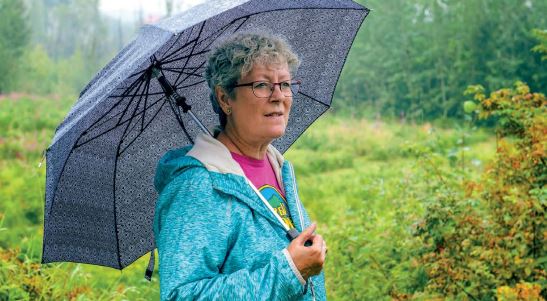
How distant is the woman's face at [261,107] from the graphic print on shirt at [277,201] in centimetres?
14

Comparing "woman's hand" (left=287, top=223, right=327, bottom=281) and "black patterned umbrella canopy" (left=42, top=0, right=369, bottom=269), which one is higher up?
"black patterned umbrella canopy" (left=42, top=0, right=369, bottom=269)

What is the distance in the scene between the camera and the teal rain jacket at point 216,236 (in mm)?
1584

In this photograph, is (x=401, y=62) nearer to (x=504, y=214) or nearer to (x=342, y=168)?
(x=342, y=168)

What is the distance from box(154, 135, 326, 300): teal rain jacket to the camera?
5.20 feet

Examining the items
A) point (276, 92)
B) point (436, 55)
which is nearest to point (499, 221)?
point (276, 92)

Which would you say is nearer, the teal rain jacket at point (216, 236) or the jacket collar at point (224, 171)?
the teal rain jacket at point (216, 236)

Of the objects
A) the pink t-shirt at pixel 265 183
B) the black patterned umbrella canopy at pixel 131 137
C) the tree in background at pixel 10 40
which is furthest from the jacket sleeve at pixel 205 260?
the tree in background at pixel 10 40

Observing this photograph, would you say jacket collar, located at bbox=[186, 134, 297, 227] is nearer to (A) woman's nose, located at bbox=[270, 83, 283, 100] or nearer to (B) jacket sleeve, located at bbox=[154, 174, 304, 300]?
(B) jacket sleeve, located at bbox=[154, 174, 304, 300]

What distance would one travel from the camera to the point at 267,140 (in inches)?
74.0

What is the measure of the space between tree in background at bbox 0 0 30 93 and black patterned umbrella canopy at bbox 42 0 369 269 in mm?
23084

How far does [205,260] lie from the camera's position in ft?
5.30

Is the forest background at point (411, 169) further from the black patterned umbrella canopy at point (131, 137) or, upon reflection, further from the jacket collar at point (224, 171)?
the jacket collar at point (224, 171)

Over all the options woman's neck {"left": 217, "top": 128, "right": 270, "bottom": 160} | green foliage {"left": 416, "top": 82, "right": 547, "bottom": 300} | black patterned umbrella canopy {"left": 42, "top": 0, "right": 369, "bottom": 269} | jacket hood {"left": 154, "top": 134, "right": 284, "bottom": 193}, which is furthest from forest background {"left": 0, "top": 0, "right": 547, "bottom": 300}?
jacket hood {"left": 154, "top": 134, "right": 284, "bottom": 193}

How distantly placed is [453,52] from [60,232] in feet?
62.7
